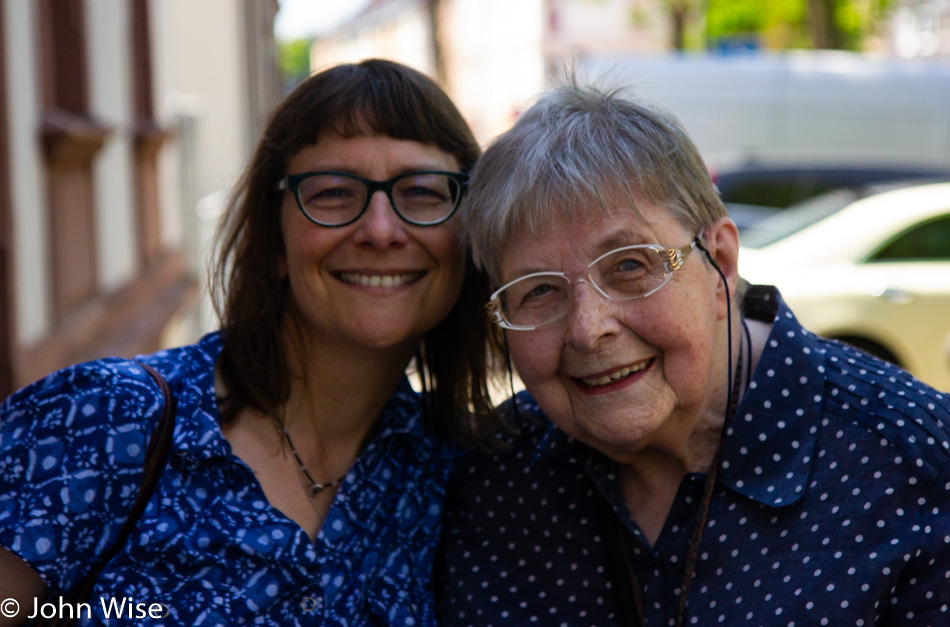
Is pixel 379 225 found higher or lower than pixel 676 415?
higher

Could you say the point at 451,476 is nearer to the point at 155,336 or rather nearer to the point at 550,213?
the point at 550,213

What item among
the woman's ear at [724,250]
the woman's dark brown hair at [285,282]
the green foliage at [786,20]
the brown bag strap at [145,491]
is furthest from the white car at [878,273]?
the green foliage at [786,20]

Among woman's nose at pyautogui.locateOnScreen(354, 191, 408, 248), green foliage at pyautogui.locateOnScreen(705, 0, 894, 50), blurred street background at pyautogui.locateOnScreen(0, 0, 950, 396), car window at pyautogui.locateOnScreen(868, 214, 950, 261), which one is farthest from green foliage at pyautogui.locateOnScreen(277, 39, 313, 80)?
woman's nose at pyautogui.locateOnScreen(354, 191, 408, 248)

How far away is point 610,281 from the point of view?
2.13m

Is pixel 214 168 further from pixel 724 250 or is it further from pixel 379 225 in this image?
pixel 724 250

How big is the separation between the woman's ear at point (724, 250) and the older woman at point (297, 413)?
587 mm

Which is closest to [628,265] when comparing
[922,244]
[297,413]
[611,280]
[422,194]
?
[611,280]

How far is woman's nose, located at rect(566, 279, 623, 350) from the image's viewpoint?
6.89 ft

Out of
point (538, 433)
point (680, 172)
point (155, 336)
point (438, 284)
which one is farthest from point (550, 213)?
point (155, 336)

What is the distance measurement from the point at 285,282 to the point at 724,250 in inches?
41.0

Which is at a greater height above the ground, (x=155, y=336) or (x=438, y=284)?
(x=438, y=284)

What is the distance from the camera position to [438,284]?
2494mm

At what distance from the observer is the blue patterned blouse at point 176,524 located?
209cm

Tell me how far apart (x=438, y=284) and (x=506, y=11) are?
4065 centimetres
